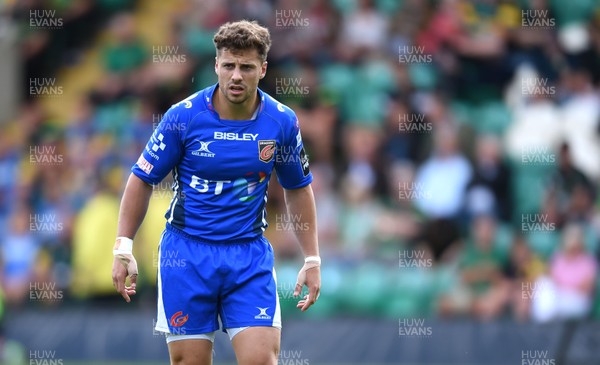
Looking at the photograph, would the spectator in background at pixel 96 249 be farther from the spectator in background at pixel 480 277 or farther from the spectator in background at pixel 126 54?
the spectator in background at pixel 480 277

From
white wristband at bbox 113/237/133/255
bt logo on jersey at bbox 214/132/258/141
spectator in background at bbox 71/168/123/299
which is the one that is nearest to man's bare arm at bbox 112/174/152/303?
white wristband at bbox 113/237/133/255

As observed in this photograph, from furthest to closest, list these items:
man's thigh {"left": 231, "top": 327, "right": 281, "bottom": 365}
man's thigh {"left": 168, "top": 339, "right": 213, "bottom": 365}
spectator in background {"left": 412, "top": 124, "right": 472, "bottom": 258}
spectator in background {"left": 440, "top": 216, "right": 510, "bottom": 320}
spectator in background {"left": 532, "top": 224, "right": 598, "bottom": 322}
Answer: spectator in background {"left": 412, "top": 124, "right": 472, "bottom": 258} < spectator in background {"left": 440, "top": 216, "right": 510, "bottom": 320} < spectator in background {"left": 532, "top": 224, "right": 598, "bottom": 322} < man's thigh {"left": 168, "top": 339, "right": 213, "bottom": 365} < man's thigh {"left": 231, "top": 327, "right": 281, "bottom": 365}

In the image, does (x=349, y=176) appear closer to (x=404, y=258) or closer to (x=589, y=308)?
(x=404, y=258)

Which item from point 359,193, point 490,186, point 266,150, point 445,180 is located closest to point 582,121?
point 490,186

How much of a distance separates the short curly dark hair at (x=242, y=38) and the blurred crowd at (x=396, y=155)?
19.6 ft

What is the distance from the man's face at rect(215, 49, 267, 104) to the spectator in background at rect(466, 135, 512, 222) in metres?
6.37

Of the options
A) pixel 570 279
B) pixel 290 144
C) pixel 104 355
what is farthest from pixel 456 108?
pixel 290 144

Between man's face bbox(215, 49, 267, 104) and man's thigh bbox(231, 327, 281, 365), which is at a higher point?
man's face bbox(215, 49, 267, 104)

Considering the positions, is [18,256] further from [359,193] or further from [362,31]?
[362,31]

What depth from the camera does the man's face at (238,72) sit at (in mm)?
6523

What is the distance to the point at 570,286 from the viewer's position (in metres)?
11.8

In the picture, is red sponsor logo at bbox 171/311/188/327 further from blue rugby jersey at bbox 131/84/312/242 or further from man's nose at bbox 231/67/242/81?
man's nose at bbox 231/67/242/81

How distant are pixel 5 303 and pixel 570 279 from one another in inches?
246

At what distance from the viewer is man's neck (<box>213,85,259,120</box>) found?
22.0 feet
